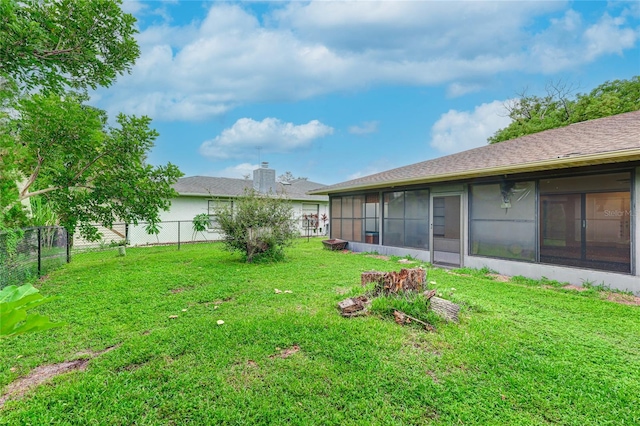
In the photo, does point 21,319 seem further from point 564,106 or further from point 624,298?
point 564,106

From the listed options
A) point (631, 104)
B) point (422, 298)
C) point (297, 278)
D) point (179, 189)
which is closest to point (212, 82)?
point (179, 189)

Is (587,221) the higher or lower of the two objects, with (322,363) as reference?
higher

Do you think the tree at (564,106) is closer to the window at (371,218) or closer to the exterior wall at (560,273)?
the window at (371,218)

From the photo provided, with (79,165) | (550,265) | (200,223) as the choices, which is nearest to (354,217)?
(550,265)

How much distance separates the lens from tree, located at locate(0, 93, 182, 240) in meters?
5.56

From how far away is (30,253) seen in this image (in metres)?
6.20

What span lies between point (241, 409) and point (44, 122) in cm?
655

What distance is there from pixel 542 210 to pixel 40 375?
8.20 meters

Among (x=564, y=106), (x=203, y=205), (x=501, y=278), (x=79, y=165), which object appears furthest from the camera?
(x=564, y=106)

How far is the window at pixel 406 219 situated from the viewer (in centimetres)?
883

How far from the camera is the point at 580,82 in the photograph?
55.8 ft

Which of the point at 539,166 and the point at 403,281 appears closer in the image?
the point at 403,281

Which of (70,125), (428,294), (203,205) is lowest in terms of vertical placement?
(428,294)

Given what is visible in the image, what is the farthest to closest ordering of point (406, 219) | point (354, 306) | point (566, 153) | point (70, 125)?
point (406, 219)
point (70, 125)
point (566, 153)
point (354, 306)
